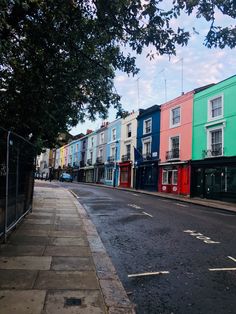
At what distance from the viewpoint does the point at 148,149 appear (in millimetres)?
40594

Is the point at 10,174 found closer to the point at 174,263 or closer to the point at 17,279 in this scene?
the point at 17,279

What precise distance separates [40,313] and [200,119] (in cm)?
2799

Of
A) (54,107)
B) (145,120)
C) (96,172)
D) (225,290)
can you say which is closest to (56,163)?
(96,172)

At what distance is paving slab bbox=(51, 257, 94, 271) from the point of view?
239 inches

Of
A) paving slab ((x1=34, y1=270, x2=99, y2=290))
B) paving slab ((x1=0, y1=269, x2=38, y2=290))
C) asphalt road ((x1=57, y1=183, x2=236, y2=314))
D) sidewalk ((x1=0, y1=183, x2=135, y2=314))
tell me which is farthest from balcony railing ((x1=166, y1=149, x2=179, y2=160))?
paving slab ((x1=0, y1=269, x2=38, y2=290))

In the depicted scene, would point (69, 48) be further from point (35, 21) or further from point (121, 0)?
point (121, 0)

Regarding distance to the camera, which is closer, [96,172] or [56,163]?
[96,172]

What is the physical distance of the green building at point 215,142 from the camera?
87.2 feet

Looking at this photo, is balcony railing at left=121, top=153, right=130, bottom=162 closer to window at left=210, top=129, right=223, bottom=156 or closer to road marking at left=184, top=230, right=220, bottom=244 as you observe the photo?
window at left=210, top=129, right=223, bottom=156

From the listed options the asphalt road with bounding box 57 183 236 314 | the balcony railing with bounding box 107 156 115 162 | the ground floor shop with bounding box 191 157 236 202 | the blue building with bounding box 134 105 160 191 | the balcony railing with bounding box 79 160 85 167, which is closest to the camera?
the asphalt road with bounding box 57 183 236 314

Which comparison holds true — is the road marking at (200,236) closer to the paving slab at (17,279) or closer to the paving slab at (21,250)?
the paving slab at (21,250)

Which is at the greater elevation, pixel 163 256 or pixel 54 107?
pixel 54 107

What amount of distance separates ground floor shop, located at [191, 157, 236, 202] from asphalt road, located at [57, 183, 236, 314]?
14512 mm

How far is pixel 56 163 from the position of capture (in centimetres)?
9525
